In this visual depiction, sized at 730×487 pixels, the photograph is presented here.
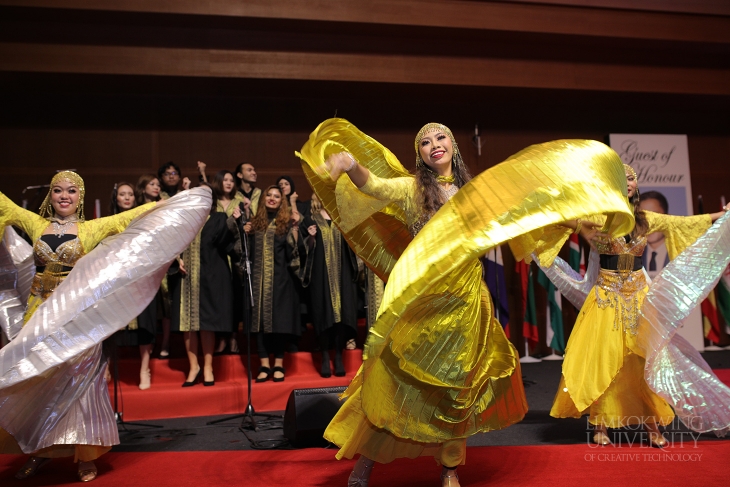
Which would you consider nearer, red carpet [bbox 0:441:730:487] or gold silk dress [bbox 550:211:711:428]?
red carpet [bbox 0:441:730:487]

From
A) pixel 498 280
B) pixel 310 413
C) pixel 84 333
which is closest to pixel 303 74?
pixel 498 280

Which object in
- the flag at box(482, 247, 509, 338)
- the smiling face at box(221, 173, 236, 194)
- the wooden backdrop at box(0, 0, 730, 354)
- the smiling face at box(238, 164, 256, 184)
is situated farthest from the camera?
the flag at box(482, 247, 509, 338)

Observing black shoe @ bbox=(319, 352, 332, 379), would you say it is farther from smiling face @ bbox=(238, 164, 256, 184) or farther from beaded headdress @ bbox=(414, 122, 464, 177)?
beaded headdress @ bbox=(414, 122, 464, 177)

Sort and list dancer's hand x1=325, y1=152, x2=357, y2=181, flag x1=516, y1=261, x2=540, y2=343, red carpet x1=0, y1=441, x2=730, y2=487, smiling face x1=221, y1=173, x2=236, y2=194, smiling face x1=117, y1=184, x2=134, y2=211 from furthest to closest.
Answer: flag x1=516, y1=261, x2=540, y2=343, smiling face x1=221, y1=173, x2=236, y2=194, smiling face x1=117, y1=184, x2=134, y2=211, red carpet x1=0, y1=441, x2=730, y2=487, dancer's hand x1=325, y1=152, x2=357, y2=181

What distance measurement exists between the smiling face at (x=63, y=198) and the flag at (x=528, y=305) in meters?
4.81

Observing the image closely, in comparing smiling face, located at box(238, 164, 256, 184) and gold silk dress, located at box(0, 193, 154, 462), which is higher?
smiling face, located at box(238, 164, 256, 184)

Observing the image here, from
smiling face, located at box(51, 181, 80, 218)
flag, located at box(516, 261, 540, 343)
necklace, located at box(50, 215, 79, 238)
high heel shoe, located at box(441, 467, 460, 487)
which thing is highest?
smiling face, located at box(51, 181, 80, 218)

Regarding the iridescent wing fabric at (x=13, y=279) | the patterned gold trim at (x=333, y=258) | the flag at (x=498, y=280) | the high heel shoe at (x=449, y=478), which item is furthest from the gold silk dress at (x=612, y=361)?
the iridescent wing fabric at (x=13, y=279)

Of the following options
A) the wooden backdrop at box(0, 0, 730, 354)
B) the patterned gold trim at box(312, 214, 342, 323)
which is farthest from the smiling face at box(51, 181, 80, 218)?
the wooden backdrop at box(0, 0, 730, 354)

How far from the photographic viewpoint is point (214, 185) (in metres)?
5.43

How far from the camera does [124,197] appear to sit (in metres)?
5.12

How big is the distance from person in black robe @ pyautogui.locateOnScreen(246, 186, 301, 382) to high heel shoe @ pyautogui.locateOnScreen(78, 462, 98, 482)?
6.32 ft

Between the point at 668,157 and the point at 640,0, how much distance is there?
191 centimetres

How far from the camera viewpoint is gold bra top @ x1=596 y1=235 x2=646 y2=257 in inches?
138
